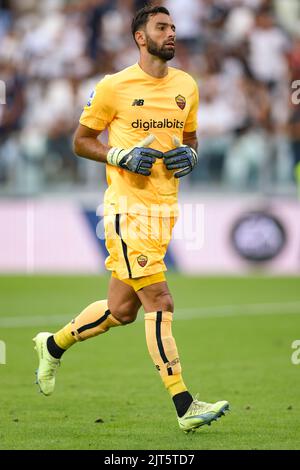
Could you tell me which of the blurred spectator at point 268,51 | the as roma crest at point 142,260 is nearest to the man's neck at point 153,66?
the as roma crest at point 142,260

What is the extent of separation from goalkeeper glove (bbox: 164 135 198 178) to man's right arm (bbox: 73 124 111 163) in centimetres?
46

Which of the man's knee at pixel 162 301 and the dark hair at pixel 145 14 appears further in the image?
the dark hair at pixel 145 14

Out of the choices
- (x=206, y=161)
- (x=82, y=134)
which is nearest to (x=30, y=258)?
(x=206, y=161)

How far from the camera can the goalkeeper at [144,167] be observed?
23.1 feet

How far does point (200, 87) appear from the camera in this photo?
19438mm

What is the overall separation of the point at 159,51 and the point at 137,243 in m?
1.30

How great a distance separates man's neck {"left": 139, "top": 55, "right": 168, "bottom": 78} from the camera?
7.29 m

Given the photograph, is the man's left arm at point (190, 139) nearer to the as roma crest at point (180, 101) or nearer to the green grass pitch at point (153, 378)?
the as roma crest at point (180, 101)

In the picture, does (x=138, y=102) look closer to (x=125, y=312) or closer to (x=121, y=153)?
(x=121, y=153)

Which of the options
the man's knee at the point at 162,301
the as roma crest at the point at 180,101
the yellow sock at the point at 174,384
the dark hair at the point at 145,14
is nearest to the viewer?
the yellow sock at the point at 174,384

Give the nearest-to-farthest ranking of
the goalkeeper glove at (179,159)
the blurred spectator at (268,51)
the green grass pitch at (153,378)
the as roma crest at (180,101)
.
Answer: the green grass pitch at (153,378), the goalkeeper glove at (179,159), the as roma crest at (180,101), the blurred spectator at (268,51)

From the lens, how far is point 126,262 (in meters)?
7.14

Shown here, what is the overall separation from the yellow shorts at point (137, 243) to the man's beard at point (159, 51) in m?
1.09

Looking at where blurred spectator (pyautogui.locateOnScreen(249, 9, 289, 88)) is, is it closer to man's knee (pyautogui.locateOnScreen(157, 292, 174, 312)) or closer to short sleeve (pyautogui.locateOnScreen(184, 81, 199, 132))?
short sleeve (pyautogui.locateOnScreen(184, 81, 199, 132))
